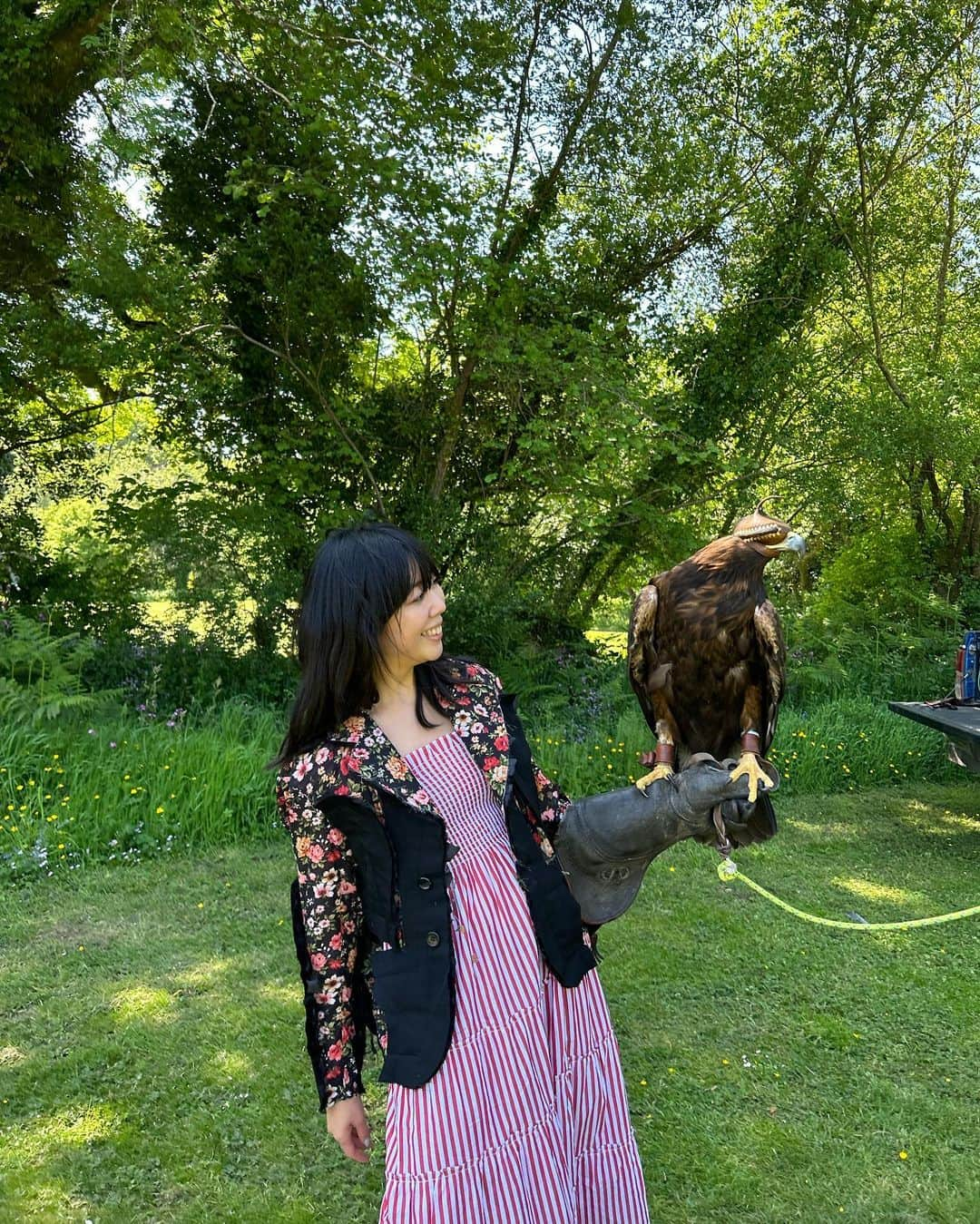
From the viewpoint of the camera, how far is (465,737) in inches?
60.4

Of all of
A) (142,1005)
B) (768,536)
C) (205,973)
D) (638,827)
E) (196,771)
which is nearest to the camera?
(638,827)

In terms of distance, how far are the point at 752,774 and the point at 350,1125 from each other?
961 mm

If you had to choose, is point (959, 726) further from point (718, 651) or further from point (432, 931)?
point (432, 931)

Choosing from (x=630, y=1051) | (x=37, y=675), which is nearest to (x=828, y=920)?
(x=630, y=1051)

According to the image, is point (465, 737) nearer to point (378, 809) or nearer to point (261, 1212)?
point (378, 809)

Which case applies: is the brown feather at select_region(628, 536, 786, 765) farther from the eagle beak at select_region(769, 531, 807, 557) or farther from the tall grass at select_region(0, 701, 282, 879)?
the tall grass at select_region(0, 701, 282, 879)

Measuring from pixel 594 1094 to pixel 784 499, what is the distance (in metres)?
7.26

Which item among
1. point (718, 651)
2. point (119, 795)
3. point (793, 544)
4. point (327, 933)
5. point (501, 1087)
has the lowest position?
point (119, 795)

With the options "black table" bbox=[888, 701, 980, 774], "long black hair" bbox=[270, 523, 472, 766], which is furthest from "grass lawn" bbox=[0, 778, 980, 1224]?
"long black hair" bbox=[270, 523, 472, 766]

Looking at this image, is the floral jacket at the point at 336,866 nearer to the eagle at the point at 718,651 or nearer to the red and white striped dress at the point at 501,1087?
the red and white striped dress at the point at 501,1087

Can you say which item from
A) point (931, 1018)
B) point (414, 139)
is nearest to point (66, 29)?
point (414, 139)

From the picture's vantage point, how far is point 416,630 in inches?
57.8

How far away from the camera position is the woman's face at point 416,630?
1.46 meters

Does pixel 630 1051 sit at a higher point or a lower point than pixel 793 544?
lower
